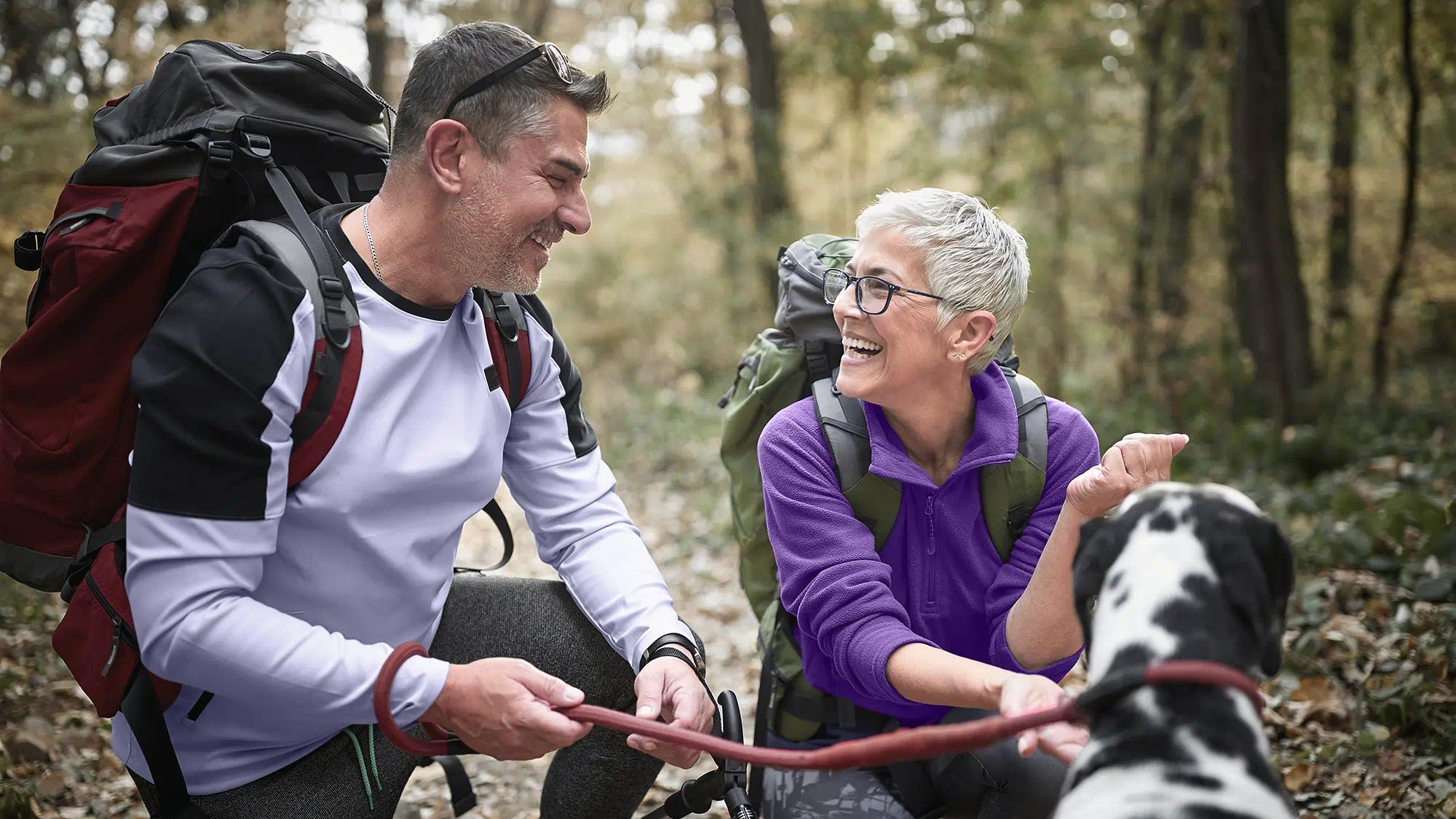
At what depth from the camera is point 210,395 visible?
2223 mm

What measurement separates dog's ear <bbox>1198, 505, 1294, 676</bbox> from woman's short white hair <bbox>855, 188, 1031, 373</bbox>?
1.10 meters

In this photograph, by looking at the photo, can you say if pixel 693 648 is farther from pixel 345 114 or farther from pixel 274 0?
pixel 274 0

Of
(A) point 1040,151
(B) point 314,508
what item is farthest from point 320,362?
(A) point 1040,151

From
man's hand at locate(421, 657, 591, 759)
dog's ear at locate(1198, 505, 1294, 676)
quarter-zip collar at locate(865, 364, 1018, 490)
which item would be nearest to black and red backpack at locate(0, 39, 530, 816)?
man's hand at locate(421, 657, 591, 759)

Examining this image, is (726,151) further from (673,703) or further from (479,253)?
(673,703)

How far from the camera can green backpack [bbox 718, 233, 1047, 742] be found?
2.66 m

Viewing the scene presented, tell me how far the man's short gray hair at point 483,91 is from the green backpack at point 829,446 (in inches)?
37.3

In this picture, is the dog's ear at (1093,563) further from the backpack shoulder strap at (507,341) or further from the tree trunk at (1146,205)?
the tree trunk at (1146,205)

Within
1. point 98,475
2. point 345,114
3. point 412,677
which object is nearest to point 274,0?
point 345,114

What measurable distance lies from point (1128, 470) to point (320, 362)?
1867 mm

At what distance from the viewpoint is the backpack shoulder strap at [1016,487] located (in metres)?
2.66

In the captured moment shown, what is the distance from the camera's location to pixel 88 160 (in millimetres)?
2438

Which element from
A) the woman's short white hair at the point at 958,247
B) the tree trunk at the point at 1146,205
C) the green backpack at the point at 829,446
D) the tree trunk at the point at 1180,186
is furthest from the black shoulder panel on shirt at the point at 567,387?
the tree trunk at the point at 1180,186

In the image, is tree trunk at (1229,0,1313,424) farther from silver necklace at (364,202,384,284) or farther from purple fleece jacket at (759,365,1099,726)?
silver necklace at (364,202,384,284)
